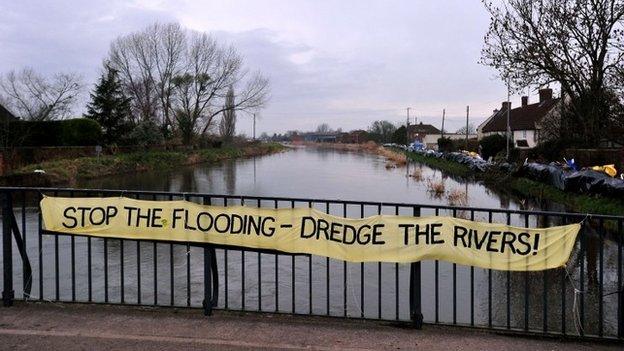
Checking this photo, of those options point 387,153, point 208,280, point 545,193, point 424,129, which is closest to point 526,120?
point 387,153

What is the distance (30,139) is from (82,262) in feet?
97.3

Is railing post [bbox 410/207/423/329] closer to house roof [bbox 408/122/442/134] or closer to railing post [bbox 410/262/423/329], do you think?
railing post [bbox 410/262/423/329]

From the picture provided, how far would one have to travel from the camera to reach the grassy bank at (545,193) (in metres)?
16.1

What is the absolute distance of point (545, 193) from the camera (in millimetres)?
22719

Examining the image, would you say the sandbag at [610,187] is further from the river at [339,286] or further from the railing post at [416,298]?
the railing post at [416,298]

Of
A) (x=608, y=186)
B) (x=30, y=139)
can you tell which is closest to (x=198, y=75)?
(x=30, y=139)

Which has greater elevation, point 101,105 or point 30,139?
point 101,105

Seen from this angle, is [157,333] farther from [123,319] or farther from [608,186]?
[608,186]

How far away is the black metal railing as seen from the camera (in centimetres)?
556

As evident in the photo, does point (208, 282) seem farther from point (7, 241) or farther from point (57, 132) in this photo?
point (57, 132)

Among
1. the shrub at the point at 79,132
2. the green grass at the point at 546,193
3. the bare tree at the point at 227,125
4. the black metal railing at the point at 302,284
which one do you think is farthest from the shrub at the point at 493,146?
the bare tree at the point at 227,125

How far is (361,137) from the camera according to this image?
6954 inches

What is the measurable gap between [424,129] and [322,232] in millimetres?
153186

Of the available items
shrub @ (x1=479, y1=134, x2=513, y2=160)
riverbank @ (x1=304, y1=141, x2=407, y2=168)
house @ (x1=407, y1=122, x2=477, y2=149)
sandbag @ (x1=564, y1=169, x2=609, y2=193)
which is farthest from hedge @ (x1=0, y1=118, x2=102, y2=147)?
house @ (x1=407, y1=122, x2=477, y2=149)
